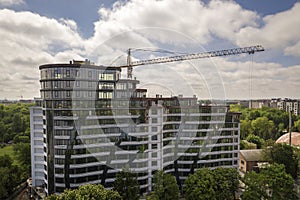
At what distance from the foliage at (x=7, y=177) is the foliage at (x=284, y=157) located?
794 inches

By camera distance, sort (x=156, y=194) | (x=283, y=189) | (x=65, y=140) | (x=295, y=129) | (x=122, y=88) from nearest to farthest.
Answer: (x=283, y=189), (x=156, y=194), (x=65, y=140), (x=122, y=88), (x=295, y=129)

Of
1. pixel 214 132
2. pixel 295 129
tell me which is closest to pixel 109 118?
pixel 214 132

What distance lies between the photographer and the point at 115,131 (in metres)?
15.1

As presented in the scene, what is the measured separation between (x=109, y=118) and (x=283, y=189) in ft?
35.3

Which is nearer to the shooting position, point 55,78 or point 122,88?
point 55,78

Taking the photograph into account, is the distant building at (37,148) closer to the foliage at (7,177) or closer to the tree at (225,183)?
the foliage at (7,177)

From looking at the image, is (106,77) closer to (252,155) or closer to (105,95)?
(105,95)

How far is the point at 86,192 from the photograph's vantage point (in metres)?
→ 9.93

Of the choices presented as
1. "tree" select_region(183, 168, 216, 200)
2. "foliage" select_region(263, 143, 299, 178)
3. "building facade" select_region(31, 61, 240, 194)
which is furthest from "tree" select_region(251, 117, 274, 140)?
"tree" select_region(183, 168, 216, 200)

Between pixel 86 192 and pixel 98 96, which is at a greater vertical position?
pixel 98 96

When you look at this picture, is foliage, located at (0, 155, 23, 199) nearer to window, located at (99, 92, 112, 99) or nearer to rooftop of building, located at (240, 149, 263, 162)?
window, located at (99, 92, 112, 99)

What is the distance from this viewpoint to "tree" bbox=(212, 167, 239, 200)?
12.6 metres

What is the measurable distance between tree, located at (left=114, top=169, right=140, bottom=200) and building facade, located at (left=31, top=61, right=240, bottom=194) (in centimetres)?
141

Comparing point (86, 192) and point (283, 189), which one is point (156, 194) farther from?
point (283, 189)
